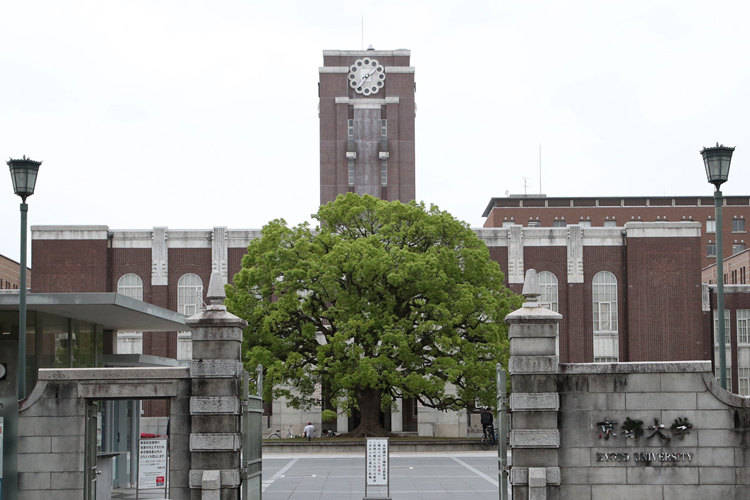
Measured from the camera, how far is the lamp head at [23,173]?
18.0 metres

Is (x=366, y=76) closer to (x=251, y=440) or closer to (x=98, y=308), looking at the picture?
(x=98, y=308)

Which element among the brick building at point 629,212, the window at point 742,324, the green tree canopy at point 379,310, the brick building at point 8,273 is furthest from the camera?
the brick building at point 629,212

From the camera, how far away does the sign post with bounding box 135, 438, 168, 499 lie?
19.5 m

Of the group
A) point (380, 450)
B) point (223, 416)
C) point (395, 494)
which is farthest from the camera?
point (395, 494)

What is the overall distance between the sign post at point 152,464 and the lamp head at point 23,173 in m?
5.29

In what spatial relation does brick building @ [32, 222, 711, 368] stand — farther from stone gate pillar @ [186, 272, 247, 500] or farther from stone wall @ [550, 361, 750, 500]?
stone wall @ [550, 361, 750, 500]

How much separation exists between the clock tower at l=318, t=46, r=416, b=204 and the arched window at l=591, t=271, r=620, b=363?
53.9ft

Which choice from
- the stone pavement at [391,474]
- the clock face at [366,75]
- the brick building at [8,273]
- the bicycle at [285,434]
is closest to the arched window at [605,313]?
the bicycle at [285,434]

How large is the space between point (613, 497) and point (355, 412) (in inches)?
1577

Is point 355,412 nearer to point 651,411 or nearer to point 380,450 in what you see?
point 380,450

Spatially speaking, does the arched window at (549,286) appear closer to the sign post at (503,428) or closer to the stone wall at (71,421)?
the sign post at (503,428)

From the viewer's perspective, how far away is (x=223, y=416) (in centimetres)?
1636

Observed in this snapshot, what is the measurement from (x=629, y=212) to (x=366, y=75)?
41.3 metres

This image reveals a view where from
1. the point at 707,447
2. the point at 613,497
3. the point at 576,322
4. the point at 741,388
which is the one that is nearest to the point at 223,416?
the point at 613,497
